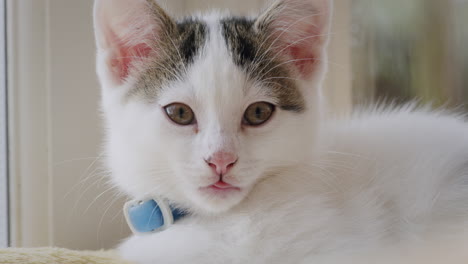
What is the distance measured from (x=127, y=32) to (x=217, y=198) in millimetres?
520

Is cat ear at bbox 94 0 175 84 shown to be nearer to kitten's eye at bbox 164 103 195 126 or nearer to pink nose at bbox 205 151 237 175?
kitten's eye at bbox 164 103 195 126

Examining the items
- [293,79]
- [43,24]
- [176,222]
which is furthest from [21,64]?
[293,79]

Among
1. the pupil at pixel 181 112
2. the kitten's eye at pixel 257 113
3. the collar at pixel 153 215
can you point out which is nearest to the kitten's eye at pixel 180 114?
the pupil at pixel 181 112

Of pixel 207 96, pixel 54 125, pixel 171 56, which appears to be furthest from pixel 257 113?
pixel 54 125

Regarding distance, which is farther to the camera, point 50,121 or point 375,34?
point 375,34

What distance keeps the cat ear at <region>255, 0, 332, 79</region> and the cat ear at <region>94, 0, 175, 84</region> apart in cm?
27

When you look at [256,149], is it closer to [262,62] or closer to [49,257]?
[262,62]

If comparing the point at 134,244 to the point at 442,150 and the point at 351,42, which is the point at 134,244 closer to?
the point at 442,150

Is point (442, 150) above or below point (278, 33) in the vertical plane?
below

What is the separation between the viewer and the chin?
1140 mm

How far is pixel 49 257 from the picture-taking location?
127cm

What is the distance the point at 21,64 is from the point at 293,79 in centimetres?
102

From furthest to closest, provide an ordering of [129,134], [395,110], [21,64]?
[21,64]
[395,110]
[129,134]

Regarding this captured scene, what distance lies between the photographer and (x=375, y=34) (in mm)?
2250
